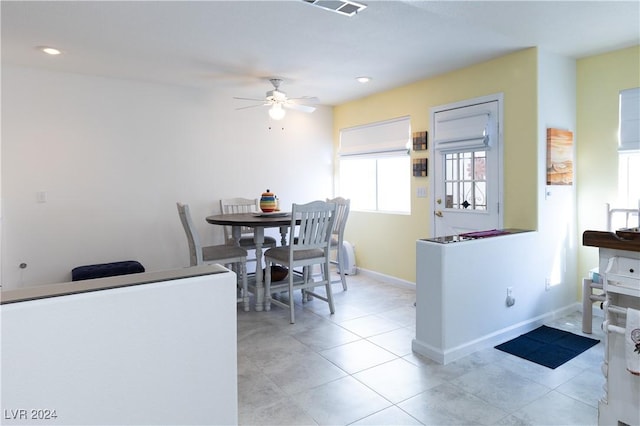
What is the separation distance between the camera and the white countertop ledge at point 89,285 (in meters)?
1.19

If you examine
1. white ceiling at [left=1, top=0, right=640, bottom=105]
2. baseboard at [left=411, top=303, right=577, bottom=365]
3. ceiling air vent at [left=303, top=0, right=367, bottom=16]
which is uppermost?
white ceiling at [left=1, top=0, right=640, bottom=105]

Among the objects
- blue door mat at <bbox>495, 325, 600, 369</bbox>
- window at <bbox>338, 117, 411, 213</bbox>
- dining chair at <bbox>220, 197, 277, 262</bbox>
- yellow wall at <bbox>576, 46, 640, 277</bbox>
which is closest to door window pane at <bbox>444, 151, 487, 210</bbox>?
window at <bbox>338, 117, 411, 213</bbox>

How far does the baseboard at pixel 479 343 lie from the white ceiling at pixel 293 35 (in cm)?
229

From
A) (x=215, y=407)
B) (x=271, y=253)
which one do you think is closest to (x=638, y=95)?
(x=271, y=253)

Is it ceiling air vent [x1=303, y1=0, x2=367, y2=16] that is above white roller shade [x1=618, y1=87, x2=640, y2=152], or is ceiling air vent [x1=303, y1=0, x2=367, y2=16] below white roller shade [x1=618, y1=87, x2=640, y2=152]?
above

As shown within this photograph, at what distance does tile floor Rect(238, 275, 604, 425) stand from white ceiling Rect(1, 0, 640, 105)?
237 centimetres

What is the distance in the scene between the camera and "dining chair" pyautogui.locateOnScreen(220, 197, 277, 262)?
4.50 meters

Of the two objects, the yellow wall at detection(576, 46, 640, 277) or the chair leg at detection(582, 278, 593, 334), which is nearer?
the chair leg at detection(582, 278, 593, 334)

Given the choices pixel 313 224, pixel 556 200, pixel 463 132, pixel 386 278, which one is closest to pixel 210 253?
pixel 313 224

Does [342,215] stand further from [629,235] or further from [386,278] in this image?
[629,235]

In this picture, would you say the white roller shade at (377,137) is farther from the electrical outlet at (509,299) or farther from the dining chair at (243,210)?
the electrical outlet at (509,299)

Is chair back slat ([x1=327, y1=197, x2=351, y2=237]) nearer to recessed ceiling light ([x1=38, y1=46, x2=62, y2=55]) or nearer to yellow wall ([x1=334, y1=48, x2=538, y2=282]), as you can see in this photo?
yellow wall ([x1=334, y1=48, x2=538, y2=282])

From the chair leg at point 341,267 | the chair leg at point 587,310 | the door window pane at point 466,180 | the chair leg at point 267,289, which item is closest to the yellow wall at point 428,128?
the door window pane at point 466,180

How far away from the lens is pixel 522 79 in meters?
3.42
